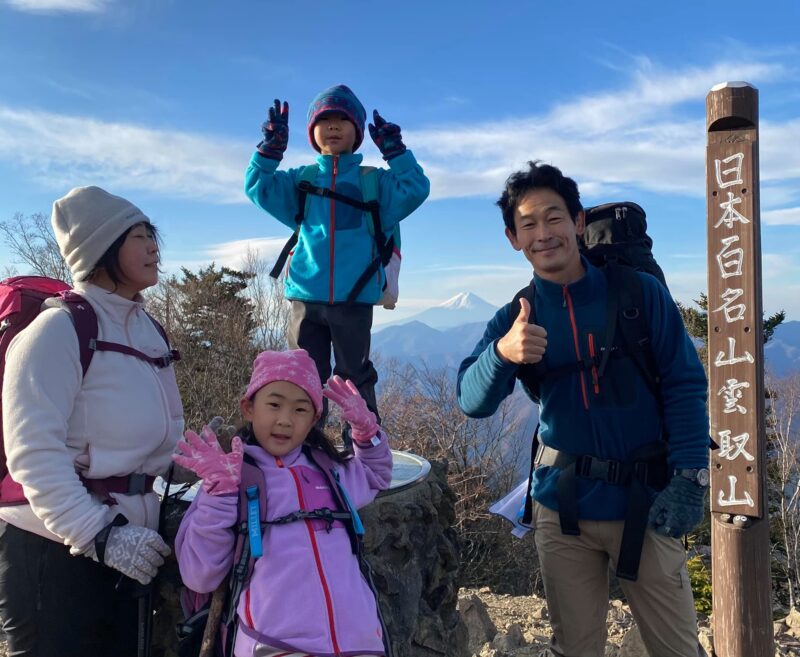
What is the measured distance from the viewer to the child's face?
3.84 metres

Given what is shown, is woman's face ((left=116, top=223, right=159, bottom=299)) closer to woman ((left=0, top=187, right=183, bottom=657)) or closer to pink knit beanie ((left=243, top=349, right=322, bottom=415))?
woman ((left=0, top=187, right=183, bottom=657))

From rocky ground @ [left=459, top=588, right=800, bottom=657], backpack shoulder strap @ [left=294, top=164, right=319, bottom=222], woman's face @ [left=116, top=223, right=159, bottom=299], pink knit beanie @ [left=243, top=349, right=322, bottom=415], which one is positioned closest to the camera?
pink knit beanie @ [left=243, top=349, right=322, bottom=415]

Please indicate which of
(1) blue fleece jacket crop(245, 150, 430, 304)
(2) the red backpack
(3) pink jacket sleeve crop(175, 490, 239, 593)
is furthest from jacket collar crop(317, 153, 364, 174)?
(3) pink jacket sleeve crop(175, 490, 239, 593)

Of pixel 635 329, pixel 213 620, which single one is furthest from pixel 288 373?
pixel 635 329

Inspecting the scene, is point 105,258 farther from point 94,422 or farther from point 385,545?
point 385,545

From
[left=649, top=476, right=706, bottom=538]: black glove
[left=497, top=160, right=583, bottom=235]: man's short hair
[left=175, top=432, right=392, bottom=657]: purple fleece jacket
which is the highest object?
[left=497, top=160, right=583, bottom=235]: man's short hair

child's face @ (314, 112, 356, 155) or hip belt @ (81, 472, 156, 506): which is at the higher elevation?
child's face @ (314, 112, 356, 155)

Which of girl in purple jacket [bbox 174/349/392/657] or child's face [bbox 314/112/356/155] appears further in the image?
child's face [bbox 314/112/356/155]

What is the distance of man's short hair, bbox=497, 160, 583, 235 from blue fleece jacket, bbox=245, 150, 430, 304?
1257 mm

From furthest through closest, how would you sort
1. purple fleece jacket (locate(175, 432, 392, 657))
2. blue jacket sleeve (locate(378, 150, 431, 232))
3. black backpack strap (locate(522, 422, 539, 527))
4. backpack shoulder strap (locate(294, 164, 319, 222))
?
backpack shoulder strap (locate(294, 164, 319, 222)) < blue jacket sleeve (locate(378, 150, 431, 232)) < black backpack strap (locate(522, 422, 539, 527)) < purple fleece jacket (locate(175, 432, 392, 657))

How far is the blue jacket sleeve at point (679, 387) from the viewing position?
226 cm

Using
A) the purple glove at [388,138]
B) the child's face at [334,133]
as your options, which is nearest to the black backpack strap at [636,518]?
the purple glove at [388,138]

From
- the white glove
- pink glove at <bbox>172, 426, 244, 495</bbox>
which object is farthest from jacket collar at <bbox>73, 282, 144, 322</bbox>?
the white glove

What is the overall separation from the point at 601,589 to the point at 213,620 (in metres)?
1.40
